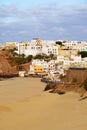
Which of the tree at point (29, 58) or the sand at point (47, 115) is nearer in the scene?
the sand at point (47, 115)

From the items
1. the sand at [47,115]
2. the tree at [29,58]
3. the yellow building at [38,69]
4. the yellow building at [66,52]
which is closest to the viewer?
the sand at [47,115]

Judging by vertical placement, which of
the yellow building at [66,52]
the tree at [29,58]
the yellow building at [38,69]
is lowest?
the yellow building at [38,69]

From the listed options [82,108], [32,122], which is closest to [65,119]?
[32,122]

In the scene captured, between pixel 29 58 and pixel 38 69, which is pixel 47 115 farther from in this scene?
pixel 29 58

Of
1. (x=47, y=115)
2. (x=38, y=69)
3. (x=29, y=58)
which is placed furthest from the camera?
Result: (x=29, y=58)

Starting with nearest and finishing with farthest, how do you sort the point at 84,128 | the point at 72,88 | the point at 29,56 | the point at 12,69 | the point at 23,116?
the point at 84,128 < the point at 23,116 < the point at 72,88 < the point at 12,69 < the point at 29,56

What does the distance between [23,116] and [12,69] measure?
4537 cm

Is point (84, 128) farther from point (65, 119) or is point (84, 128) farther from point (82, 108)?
point (82, 108)

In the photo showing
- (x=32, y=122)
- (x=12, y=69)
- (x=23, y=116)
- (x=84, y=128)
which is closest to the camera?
(x=84, y=128)

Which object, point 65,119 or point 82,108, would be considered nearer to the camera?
point 65,119

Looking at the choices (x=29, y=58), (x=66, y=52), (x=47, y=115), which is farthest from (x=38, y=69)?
(x=47, y=115)

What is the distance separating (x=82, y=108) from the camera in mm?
17656

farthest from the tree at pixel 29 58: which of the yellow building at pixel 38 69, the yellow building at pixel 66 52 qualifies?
the yellow building at pixel 38 69

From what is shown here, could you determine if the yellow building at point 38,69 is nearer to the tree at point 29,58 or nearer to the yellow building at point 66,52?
the tree at point 29,58
